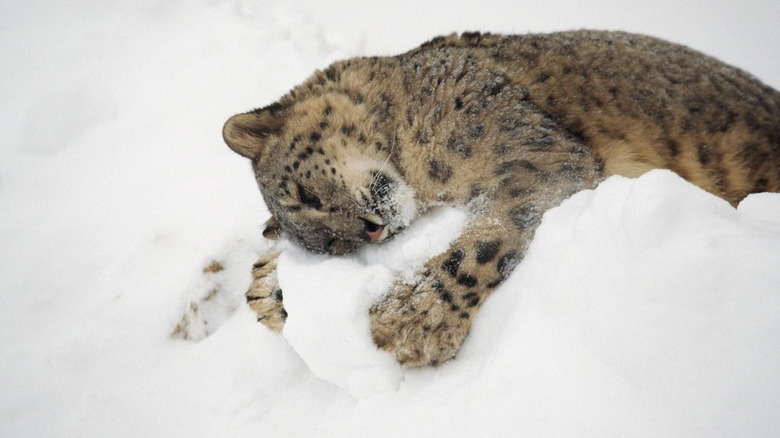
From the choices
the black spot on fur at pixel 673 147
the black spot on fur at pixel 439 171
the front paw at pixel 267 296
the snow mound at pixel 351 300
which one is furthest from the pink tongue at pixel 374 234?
the black spot on fur at pixel 673 147

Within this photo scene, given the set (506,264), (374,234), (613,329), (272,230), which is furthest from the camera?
(272,230)

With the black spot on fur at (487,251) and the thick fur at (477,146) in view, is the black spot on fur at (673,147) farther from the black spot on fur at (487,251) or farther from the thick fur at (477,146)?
the black spot on fur at (487,251)

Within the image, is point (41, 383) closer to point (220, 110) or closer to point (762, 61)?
point (220, 110)

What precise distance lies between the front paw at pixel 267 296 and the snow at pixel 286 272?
0.21 meters

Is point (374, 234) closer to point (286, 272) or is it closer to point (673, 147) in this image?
point (286, 272)

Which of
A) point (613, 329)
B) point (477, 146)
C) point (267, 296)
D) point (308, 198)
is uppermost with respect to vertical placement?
point (477, 146)

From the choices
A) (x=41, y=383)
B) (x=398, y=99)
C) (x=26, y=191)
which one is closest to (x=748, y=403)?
(x=398, y=99)

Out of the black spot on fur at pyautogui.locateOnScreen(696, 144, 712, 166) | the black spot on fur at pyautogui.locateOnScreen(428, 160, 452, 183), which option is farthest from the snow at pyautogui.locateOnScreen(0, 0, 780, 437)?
the black spot on fur at pyautogui.locateOnScreen(696, 144, 712, 166)

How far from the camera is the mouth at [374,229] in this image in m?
3.32

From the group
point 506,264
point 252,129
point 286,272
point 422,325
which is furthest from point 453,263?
point 252,129

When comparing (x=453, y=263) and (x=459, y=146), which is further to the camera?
(x=459, y=146)

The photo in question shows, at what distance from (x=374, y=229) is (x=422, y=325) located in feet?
2.74

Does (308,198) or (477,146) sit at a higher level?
(477,146)

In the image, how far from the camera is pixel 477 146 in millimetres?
3217
